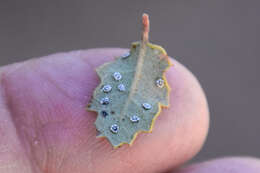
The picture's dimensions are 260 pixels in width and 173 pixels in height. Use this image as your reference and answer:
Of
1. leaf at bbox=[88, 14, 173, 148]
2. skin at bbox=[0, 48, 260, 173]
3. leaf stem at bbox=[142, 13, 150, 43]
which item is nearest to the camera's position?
leaf at bbox=[88, 14, 173, 148]

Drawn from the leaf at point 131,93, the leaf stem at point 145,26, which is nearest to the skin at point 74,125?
the leaf at point 131,93

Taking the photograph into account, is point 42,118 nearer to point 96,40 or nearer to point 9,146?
point 9,146

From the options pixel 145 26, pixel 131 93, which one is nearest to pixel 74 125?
pixel 131 93

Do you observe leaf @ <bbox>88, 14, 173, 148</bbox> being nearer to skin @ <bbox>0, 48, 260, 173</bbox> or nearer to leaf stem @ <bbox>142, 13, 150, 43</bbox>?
leaf stem @ <bbox>142, 13, 150, 43</bbox>

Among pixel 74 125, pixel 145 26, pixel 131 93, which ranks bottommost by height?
pixel 74 125

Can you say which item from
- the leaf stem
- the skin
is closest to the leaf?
the leaf stem

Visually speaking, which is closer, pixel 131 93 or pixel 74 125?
pixel 131 93

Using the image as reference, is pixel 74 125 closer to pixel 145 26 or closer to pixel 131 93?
pixel 131 93

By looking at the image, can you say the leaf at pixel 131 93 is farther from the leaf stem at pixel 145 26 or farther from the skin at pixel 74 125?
the skin at pixel 74 125
